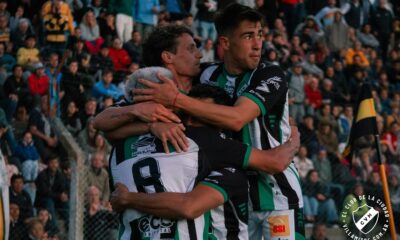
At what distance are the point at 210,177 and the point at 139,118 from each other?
22.1 inches

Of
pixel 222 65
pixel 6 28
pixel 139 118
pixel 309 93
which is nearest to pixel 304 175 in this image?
pixel 309 93

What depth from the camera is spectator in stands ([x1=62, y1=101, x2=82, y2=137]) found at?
1409cm

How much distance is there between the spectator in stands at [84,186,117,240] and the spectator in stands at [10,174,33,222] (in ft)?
2.45

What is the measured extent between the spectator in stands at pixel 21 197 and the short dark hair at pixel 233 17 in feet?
19.6

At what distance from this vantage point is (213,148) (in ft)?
18.0

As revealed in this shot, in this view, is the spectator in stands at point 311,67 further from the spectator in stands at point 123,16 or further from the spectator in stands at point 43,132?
the spectator in stands at point 43,132

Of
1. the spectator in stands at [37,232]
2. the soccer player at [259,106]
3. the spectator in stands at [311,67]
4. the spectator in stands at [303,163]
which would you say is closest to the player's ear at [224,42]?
the soccer player at [259,106]

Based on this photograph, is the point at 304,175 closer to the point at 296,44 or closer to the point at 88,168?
the point at 88,168

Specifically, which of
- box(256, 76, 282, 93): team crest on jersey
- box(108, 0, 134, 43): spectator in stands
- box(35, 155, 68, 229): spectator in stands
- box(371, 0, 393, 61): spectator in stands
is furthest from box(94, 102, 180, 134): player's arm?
box(371, 0, 393, 61): spectator in stands

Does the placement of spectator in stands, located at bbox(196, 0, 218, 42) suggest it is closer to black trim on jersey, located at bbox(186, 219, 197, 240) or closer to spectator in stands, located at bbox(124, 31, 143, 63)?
spectator in stands, located at bbox(124, 31, 143, 63)

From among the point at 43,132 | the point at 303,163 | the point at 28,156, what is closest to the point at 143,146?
the point at 28,156

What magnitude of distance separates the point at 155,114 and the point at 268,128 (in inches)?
35.4

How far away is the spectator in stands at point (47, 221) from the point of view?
464 inches

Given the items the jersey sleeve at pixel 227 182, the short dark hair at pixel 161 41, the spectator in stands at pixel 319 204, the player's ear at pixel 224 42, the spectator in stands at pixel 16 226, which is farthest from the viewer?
the spectator in stands at pixel 319 204
